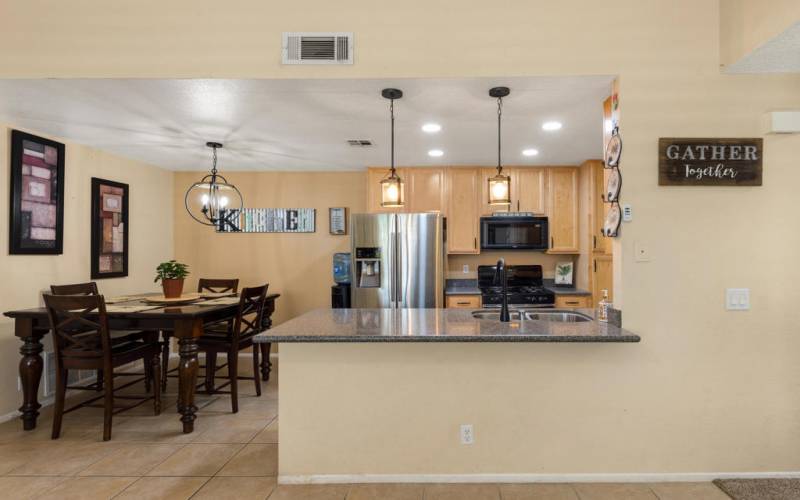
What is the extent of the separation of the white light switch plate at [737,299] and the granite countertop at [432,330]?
23.9 inches

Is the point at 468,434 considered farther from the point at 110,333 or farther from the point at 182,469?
the point at 110,333

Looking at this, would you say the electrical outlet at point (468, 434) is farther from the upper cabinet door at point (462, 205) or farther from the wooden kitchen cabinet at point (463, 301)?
the upper cabinet door at point (462, 205)

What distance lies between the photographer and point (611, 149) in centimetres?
240

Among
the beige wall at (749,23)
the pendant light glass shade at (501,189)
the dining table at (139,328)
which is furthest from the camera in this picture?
the dining table at (139,328)

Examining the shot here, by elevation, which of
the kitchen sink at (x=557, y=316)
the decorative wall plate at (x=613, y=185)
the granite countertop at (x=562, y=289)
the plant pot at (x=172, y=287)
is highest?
A: the decorative wall plate at (x=613, y=185)

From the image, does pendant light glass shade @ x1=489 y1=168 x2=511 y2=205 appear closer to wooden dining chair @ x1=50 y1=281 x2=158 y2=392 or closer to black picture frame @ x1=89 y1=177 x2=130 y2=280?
wooden dining chair @ x1=50 y1=281 x2=158 y2=392

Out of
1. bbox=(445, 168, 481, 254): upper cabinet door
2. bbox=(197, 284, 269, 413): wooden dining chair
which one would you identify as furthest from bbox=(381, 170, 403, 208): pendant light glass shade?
bbox=(445, 168, 481, 254): upper cabinet door

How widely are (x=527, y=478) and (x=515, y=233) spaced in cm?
287

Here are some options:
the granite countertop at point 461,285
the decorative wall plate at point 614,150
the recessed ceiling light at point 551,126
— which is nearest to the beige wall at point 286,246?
the granite countertop at point 461,285

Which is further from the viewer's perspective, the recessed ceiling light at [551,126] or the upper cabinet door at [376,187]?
the upper cabinet door at [376,187]

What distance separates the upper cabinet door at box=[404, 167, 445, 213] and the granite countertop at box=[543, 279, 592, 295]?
1580 mm

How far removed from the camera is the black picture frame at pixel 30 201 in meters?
3.31

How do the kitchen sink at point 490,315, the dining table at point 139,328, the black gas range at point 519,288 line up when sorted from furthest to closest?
the black gas range at point 519,288 < the dining table at point 139,328 < the kitchen sink at point 490,315

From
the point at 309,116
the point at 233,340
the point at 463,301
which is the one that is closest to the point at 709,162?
the point at 309,116
